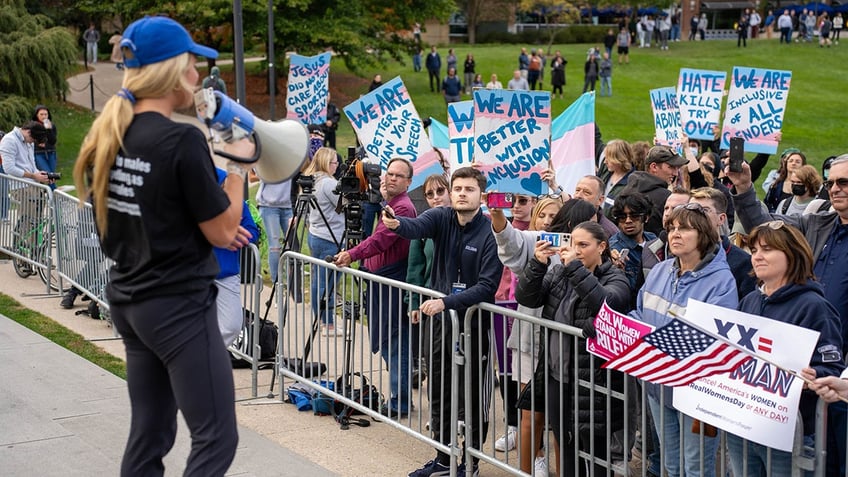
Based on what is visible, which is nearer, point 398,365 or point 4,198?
point 398,365

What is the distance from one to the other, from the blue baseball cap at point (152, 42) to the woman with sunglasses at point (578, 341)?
8.87 feet

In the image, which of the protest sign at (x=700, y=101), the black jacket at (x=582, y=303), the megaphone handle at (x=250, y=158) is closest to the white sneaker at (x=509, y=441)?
the black jacket at (x=582, y=303)

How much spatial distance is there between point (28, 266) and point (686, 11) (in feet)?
222

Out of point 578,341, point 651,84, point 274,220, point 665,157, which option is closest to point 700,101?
point 665,157

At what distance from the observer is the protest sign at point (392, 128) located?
10586 mm

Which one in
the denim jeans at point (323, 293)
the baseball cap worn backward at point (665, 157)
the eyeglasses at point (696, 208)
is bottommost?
the denim jeans at point (323, 293)

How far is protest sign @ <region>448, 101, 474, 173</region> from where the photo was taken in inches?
406

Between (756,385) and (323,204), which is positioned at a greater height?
(756,385)

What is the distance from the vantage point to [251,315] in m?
8.90

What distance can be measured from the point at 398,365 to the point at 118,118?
3.75 m

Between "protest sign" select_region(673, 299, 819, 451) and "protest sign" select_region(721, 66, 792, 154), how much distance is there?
288 inches

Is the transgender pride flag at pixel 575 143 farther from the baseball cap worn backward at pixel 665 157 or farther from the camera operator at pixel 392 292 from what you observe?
the camera operator at pixel 392 292

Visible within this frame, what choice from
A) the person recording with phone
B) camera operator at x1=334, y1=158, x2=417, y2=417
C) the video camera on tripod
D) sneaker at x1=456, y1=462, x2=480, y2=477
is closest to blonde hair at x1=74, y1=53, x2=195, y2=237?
the person recording with phone

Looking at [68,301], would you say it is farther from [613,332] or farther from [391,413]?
[613,332]
